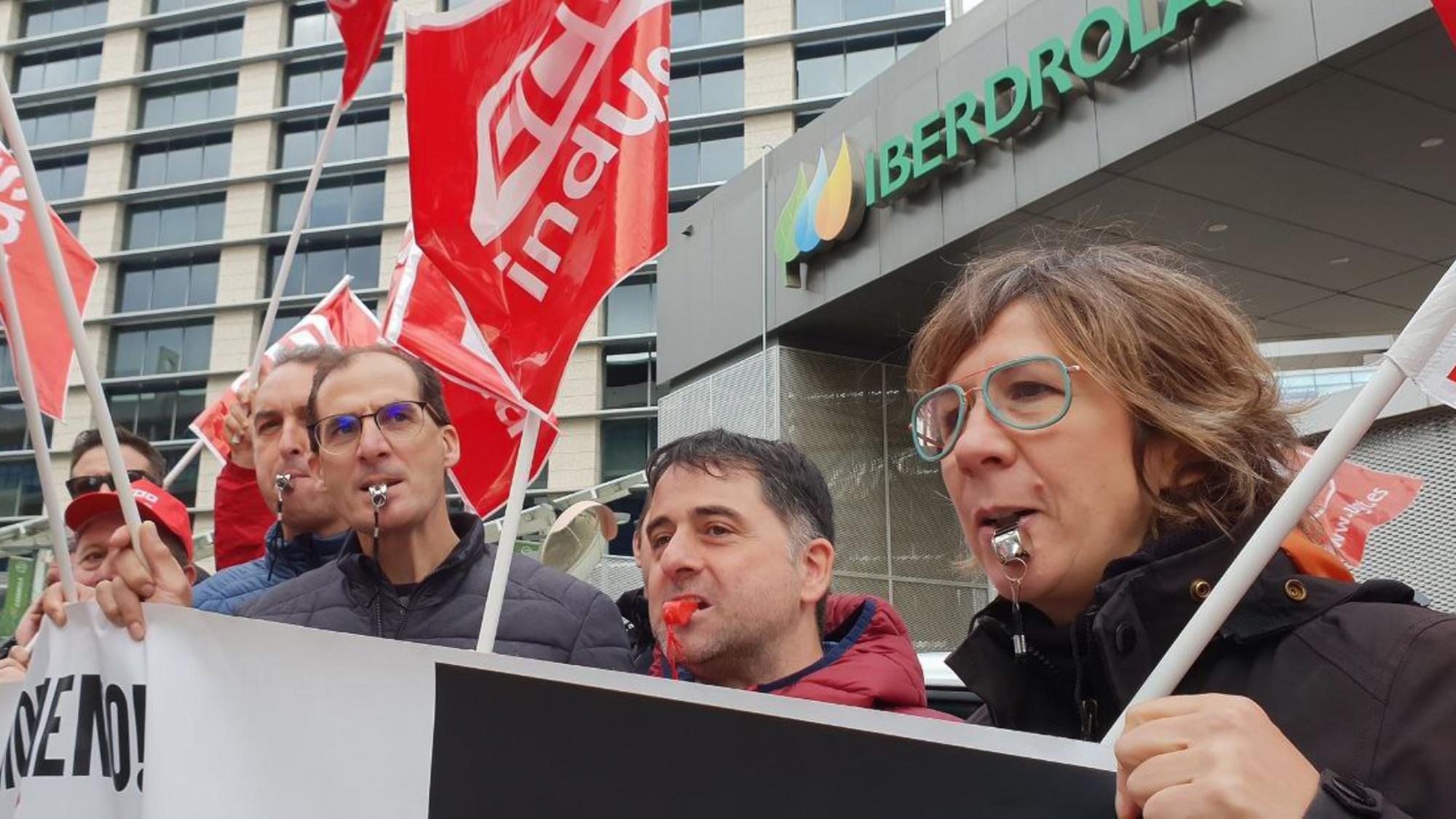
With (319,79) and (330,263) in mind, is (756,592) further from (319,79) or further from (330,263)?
(319,79)

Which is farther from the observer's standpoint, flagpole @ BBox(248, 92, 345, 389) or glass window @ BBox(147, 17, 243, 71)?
glass window @ BBox(147, 17, 243, 71)

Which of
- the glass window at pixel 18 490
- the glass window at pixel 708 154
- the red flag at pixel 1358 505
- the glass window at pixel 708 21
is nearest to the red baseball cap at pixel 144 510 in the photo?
the red flag at pixel 1358 505

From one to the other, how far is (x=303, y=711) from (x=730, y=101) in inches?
1510

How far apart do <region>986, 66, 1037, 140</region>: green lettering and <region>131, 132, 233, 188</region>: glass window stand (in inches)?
1519

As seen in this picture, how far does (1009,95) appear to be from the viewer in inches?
418

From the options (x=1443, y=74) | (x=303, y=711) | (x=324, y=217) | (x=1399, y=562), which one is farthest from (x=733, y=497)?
(x=324, y=217)

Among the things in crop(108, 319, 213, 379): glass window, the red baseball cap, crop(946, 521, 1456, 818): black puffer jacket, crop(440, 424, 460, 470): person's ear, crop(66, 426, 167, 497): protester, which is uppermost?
crop(108, 319, 213, 379): glass window

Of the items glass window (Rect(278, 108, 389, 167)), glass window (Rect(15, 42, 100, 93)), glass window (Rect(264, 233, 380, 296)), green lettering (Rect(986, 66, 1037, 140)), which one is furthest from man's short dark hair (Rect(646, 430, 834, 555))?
glass window (Rect(15, 42, 100, 93))

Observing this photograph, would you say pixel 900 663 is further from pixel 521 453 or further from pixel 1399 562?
pixel 1399 562

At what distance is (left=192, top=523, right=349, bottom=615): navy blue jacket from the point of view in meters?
3.32

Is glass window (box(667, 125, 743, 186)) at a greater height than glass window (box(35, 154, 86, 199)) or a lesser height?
lesser

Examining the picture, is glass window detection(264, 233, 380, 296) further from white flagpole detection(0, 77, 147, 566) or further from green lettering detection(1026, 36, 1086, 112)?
white flagpole detection(0, 77, 147, 566)

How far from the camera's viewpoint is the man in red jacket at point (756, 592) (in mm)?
2330

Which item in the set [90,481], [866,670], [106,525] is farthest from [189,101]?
[866,670]
